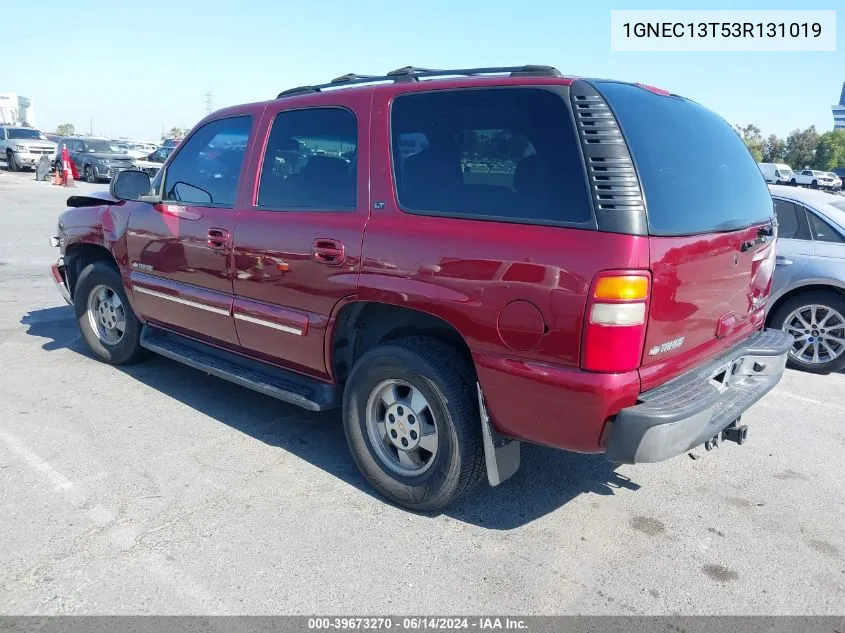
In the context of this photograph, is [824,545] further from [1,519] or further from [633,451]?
[1,519]

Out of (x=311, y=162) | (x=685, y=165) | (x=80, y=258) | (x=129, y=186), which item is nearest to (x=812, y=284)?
(x=685, y=165)

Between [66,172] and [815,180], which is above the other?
[66,172]

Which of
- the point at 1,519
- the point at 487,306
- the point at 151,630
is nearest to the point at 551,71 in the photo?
the point at 487,306

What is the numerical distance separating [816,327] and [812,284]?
0.38 m

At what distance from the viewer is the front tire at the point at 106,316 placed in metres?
5.25

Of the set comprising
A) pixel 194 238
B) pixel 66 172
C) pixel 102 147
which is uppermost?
pixel 102 147

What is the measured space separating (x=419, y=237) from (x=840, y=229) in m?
4.50

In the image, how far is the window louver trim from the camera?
104 inches

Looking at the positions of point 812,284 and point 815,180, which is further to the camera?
point 815,180

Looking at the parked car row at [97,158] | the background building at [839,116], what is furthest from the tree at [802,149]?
the parked car row at [97,158]

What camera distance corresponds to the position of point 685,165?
309 centimetres

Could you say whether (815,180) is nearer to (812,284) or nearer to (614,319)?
(812,284)

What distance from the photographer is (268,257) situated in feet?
12.5

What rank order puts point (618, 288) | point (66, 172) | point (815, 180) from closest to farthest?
point (618, 288), point (66, 172), point (815, 180)
